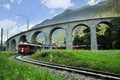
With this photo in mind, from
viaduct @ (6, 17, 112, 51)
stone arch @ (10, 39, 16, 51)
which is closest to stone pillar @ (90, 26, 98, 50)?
viaduct @ (6, 17, 112, 51)

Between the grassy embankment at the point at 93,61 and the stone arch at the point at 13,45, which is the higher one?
the stone arch at the point at 13,45

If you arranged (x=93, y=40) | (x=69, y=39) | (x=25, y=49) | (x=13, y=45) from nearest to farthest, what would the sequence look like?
1. (x=25, y=49)
2. (x=93, y=40)
3. (x=69, y=39)
4. (x=13, y=45)

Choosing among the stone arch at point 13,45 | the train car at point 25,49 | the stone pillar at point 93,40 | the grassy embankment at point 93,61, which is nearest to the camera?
the grassy embankment at point 93,61

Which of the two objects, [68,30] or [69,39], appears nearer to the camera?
[69,39]

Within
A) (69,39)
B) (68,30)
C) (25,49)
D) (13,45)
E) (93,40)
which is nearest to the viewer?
(25,49)

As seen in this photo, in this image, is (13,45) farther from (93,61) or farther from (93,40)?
(93,61)

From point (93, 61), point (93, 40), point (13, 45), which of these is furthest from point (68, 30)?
point (93, 61)

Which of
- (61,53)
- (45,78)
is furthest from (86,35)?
(45,78)

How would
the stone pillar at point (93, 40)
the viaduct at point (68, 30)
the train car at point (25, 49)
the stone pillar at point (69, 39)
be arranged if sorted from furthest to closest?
the stone pillar at point (69, 39)
the viaduct at point (68, 30)
the stone pillar at point (93, 40)
the train car at point (25, 49)

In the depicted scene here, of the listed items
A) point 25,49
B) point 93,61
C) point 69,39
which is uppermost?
point 69,39

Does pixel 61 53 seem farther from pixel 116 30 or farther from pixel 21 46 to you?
pixel 116 30

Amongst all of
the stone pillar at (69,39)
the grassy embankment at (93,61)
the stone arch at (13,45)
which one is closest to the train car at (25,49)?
the grassy embankment at (93,61)

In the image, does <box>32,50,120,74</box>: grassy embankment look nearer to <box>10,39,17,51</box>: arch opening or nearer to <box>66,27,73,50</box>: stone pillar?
<box>66,27,73,50</box>: stone pillar

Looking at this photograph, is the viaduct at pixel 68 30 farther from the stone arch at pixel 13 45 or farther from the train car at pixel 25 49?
the train car at pixel 25 49
